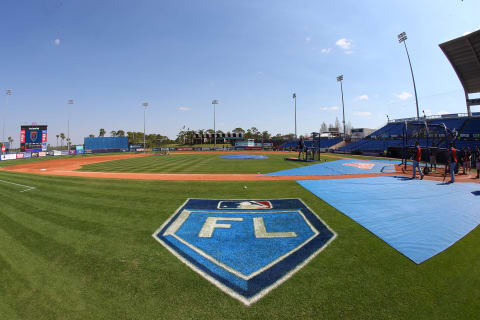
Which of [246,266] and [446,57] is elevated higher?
[446,57]

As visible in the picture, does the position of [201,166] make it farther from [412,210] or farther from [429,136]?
[429,136]

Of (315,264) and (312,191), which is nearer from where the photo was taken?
(315,264)

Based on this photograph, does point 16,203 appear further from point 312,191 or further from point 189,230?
point 312,191

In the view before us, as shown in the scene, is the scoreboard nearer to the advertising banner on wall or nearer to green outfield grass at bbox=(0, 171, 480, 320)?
the advertising banner on wall

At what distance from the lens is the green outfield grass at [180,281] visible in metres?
2.93

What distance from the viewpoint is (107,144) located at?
6400 centimetres

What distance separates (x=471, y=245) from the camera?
4805mm

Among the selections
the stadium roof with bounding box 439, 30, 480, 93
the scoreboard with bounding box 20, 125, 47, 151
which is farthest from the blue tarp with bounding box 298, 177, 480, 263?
the scoreboard with bounding box 20, 125, 47, 151

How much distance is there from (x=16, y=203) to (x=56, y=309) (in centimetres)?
967

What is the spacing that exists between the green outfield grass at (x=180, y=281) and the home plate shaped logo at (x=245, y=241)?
0.23 metres

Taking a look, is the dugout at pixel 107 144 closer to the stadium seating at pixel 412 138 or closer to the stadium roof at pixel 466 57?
the stadium seating at pixel 412 138

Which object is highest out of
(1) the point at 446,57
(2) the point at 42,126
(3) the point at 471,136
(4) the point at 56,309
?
(1) the point at 446,57

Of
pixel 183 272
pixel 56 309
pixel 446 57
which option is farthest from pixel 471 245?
pixel 446 57

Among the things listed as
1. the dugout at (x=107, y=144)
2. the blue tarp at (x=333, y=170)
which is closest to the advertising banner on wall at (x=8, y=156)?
the dugout at (x=107, y=144)
